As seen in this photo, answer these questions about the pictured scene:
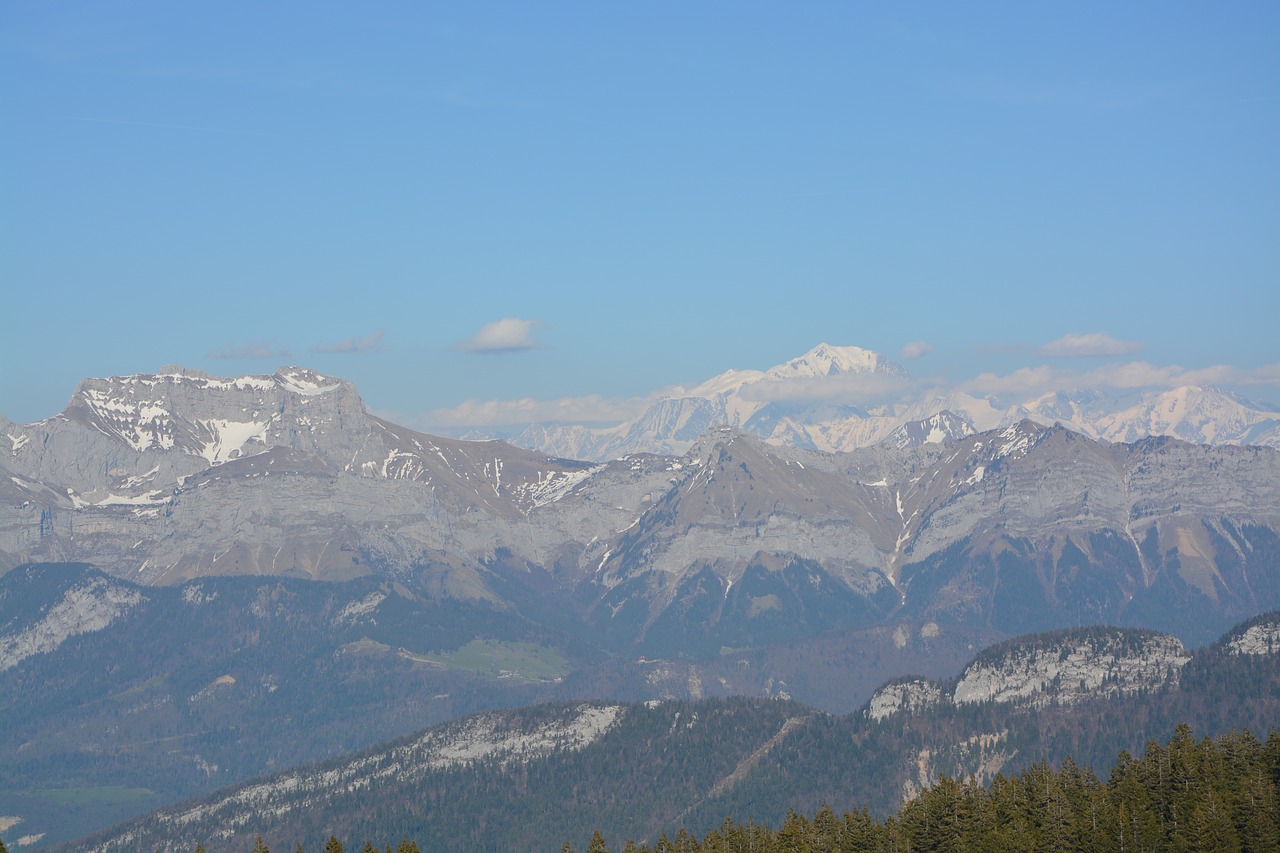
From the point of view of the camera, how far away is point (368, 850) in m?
187

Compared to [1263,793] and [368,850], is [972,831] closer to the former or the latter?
[1263,793]

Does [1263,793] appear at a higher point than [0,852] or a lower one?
lower

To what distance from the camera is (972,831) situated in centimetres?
19875

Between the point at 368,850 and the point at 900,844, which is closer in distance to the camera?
the point at 368,850

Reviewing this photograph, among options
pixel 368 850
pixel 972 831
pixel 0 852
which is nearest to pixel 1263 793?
pixel 972 831

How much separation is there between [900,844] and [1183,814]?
29771 mm

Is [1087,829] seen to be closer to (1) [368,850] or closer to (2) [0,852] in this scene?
(1) [368,850]

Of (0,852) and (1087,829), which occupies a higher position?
(0,852)

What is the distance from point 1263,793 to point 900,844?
37989 millimetres

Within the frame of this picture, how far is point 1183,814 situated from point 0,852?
122 m

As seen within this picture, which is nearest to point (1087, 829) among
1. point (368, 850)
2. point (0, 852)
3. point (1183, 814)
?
point (1183, 814)

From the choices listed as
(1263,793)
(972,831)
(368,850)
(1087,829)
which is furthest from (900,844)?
(368,850)

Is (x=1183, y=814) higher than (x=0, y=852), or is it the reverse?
(x=0, y=852)

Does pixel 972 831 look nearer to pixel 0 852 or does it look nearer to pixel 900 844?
pixel 900 844
